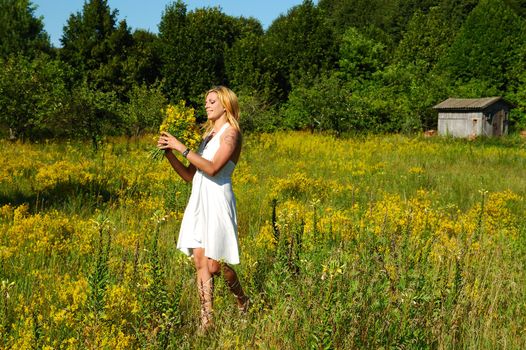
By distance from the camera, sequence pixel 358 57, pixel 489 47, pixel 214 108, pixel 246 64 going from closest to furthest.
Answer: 1. pixel 214 108
2. pixel 246 64
3. pixel 358 57
4. pixel 489 47

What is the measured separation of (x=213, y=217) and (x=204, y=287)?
1.59 feet

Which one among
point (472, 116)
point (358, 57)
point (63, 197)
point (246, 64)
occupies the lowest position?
point (63, 197)

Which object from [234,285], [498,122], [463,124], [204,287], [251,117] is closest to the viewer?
[204,287]

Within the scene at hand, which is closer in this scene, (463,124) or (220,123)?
(220,123)

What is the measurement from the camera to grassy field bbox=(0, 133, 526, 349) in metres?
3.27

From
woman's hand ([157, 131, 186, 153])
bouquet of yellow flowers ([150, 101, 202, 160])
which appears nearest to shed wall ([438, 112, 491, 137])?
bouquet of yellow flowers ([150, 101, 202, 160])

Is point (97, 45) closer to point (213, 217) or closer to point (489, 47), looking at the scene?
point (489, 47)

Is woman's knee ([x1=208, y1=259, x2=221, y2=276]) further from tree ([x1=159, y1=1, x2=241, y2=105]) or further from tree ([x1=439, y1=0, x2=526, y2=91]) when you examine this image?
tree ([x1=439, y1=0, x2=526, y2=91])

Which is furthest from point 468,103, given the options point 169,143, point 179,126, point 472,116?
point 169,143

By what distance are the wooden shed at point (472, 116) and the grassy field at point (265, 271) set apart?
2270 centimetres

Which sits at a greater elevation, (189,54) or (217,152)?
(189,54)

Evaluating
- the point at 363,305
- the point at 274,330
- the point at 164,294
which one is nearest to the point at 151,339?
the point at 164,294

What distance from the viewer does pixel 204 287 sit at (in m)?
3.83

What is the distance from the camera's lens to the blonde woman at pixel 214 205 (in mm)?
3857
